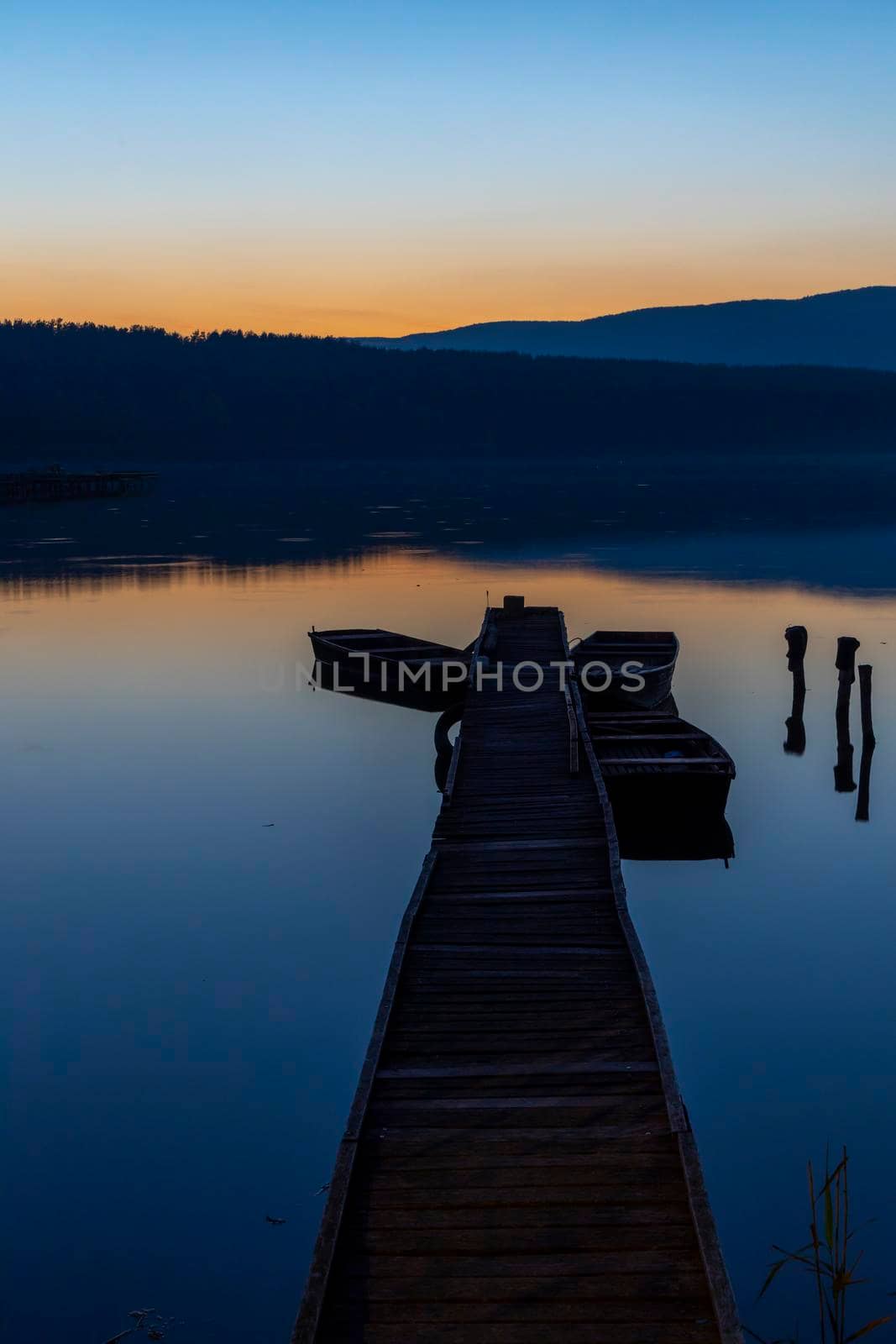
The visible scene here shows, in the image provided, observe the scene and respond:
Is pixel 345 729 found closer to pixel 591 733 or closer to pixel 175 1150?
pixel 591 733

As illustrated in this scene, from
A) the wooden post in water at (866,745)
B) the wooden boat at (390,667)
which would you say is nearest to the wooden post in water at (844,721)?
the wooden post in water at (866,745)

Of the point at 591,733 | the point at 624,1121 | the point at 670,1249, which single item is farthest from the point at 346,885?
the point at 670,1249

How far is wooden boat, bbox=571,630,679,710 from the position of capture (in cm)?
2205

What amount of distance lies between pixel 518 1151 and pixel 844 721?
1476cm

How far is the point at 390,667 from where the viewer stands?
2538cm

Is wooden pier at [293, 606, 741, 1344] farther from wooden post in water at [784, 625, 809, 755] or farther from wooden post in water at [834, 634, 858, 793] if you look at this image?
wooden post in water at [784, 625, 809, 755]

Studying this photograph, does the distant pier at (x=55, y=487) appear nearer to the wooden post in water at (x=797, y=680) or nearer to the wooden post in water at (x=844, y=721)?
the wooden post in water at (x=797, y=680)

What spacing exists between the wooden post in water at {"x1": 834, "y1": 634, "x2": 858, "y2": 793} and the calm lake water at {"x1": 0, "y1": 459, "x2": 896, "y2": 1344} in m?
0.30

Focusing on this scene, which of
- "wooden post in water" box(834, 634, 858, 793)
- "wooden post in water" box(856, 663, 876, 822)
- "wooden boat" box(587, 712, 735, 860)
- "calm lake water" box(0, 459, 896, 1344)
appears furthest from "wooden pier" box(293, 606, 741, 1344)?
"wooden post in water" box(834, 634, 858, 793)

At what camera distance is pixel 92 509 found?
314 ft

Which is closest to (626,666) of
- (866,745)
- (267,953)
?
(866,745)

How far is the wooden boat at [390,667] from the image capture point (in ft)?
81.0

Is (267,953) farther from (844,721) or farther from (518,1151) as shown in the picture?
(844,721)

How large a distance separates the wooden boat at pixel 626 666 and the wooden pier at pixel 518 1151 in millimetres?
10148
